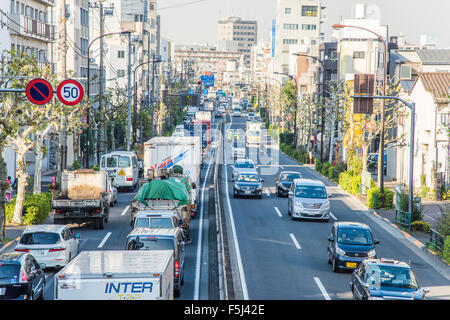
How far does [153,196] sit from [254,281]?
888 cm

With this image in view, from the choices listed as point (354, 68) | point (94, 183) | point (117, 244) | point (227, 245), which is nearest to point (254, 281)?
point (227, 245)

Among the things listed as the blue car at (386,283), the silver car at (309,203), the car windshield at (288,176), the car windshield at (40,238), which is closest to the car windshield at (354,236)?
the blue car at (386,283)

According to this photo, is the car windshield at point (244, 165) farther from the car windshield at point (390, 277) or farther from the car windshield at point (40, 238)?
the car windshield at point (390, 277)

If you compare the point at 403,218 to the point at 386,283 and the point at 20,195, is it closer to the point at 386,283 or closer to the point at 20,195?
the point at 386,283

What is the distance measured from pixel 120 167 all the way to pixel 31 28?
1581 centimetres

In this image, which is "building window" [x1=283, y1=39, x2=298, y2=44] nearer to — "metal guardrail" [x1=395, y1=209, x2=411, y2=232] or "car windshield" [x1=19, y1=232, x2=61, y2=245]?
"metal guardrail" [x1=395, y1=209, x2=411, y2=232]

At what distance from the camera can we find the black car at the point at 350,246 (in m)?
23.0

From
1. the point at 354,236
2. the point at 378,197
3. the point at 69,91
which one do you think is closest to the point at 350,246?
the point at 354,236

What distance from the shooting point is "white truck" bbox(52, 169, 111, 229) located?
30.5 m

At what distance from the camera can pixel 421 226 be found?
3234 centimetres

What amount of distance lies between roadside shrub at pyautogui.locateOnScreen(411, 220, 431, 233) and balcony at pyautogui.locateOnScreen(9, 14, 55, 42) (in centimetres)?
3067

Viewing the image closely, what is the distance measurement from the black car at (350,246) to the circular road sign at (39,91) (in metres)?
10.7

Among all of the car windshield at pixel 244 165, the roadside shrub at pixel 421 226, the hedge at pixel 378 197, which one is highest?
the car windshield at pixel 244 165

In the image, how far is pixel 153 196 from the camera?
29234 millimetres
